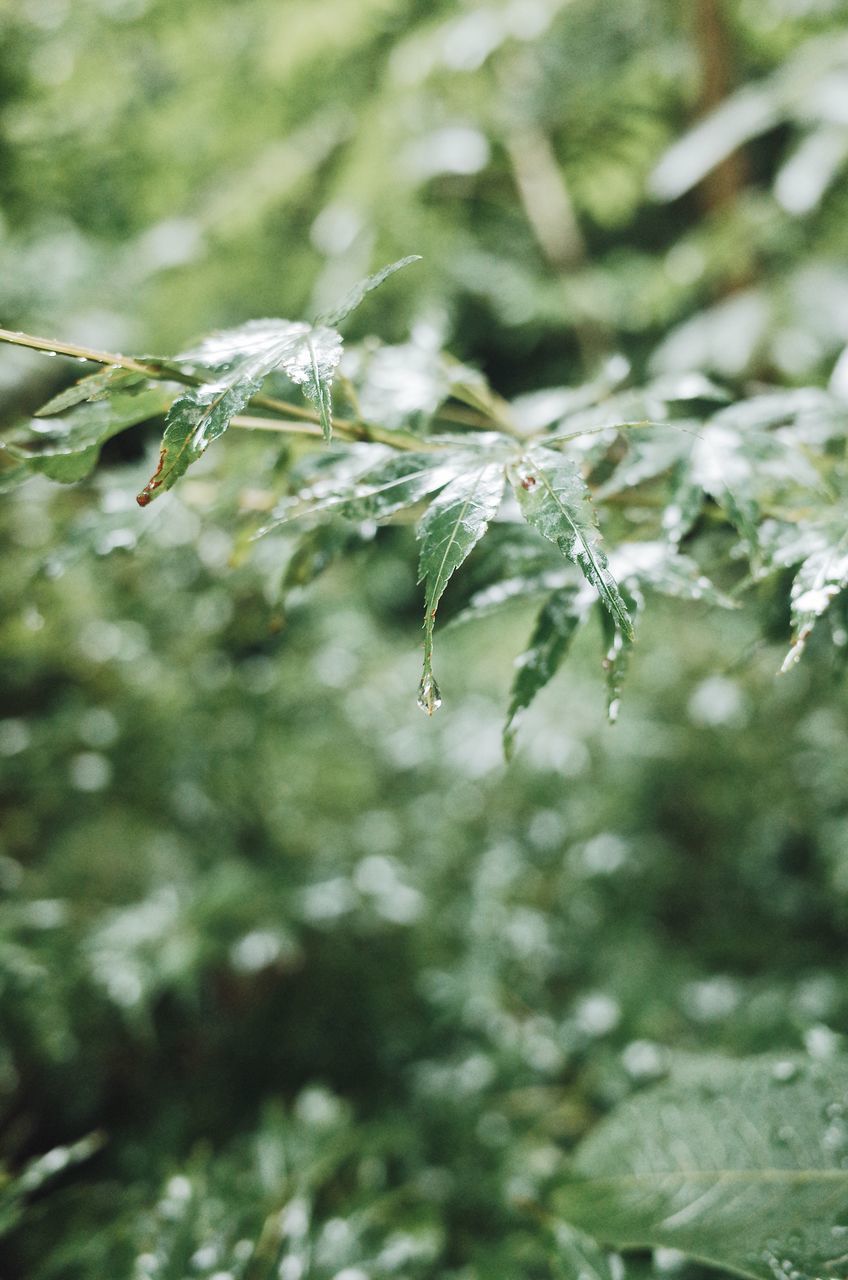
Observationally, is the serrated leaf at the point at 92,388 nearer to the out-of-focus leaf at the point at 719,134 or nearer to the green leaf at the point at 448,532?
the green leaf at the point at 448,532

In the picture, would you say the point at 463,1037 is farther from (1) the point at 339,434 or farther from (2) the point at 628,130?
(2) the point at 628,130

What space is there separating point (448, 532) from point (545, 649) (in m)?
0.14

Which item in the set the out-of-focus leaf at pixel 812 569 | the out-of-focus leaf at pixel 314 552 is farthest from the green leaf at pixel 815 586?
the out-of-focus leaf at pixel 314 552

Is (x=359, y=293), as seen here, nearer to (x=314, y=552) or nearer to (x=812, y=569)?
(x=314, y=552)

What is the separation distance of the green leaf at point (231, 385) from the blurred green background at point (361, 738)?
177mm

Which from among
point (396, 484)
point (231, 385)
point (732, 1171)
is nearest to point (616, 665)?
point (396, 484)

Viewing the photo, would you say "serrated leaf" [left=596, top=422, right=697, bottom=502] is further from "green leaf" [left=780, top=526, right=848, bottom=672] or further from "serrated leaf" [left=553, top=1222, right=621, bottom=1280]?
"serrated leaf" [left=553, top=1222, right=621, bottom=1280]

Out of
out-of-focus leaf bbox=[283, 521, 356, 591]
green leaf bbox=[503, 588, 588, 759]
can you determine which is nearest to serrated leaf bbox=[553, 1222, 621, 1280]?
green leaf bbox=[503, 588, 588, 759]

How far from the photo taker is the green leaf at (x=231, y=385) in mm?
404

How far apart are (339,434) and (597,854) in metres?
1.03

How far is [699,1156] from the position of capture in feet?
2.01

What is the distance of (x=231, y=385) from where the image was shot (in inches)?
16.5

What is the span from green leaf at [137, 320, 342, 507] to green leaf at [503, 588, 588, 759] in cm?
20

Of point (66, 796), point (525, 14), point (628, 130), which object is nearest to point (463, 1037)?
point (66, 796)
